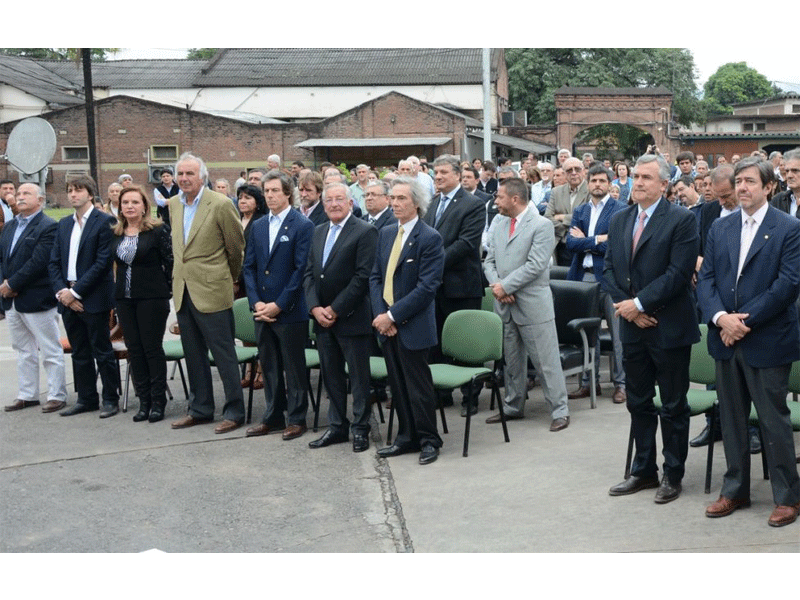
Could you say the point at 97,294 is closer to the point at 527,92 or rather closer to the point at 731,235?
the point at 731,235

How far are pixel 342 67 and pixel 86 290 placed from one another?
4797 centimetres

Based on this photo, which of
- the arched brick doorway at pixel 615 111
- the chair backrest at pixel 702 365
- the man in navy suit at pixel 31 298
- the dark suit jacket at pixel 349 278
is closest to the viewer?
the chair backrest at pixel 702 365

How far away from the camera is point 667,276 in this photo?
6082mm

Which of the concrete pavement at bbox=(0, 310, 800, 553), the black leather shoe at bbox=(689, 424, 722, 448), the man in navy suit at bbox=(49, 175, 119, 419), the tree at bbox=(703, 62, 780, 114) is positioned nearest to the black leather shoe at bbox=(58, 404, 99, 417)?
the man in navy suit at bbox=(49, 175, 119, 419)

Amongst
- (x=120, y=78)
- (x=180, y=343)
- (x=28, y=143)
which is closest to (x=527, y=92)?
(x=120, y=78)

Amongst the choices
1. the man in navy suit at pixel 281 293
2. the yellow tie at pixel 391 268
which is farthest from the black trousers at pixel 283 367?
the yellow tie at pixel 391 268

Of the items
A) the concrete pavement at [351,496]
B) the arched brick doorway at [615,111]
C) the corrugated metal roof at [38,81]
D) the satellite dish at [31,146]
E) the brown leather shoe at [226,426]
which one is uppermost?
the corrugated metal roof at [38,81]

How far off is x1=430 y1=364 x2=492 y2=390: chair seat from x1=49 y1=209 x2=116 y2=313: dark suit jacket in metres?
3.10

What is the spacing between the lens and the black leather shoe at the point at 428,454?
7.27 meters

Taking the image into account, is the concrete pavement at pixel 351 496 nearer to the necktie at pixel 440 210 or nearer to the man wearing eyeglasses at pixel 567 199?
the necktie at pixel 440 210

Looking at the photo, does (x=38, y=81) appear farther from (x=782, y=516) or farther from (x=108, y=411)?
(x=782, y=516)

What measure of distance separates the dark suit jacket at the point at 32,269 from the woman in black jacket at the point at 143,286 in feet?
2.81

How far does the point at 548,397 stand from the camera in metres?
8.14

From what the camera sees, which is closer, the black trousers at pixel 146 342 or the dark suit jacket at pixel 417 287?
the dark suit jacket at pixel 417 287
